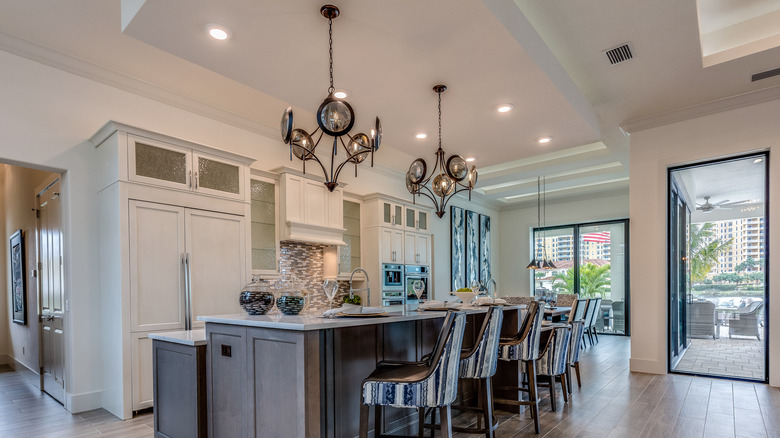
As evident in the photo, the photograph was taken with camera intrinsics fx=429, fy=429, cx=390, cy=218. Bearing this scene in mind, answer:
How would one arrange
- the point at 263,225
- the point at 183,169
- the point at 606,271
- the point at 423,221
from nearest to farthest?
the point at 183,169
the point at 263,225
the point at 423,221
the point at 606,271

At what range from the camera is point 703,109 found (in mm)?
5203

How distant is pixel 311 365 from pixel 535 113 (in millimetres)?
3544

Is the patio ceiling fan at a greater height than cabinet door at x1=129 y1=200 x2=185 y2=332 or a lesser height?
greater

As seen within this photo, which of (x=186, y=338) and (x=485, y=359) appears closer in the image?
(x=186, y=338)

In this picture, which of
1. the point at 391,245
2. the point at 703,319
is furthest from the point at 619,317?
the point at 391,245

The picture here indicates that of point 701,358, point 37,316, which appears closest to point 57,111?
point 37,316

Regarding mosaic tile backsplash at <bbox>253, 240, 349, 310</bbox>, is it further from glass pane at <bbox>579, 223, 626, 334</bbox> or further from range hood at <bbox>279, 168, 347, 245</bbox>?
glass pane at <bbox>579, 223, 626, 334</bbox>

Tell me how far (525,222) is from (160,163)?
8.99 meters

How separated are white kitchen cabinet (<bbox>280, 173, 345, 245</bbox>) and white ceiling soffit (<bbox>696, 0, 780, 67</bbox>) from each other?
178 inches

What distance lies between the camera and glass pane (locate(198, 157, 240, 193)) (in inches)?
173

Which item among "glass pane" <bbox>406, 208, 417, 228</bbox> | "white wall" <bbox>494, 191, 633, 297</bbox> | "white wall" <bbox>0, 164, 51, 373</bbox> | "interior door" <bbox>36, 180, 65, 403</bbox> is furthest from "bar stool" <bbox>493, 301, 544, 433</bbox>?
"white wall" <bbox>494, 191, 633, 297</bbox>

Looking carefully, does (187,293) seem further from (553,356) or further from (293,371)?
(553,356)

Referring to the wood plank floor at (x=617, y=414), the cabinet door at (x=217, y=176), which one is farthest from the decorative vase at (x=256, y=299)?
the cabinet door at (x=217, y=176)

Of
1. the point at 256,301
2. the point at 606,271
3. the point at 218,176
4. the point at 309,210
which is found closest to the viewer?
the point at 256,301
